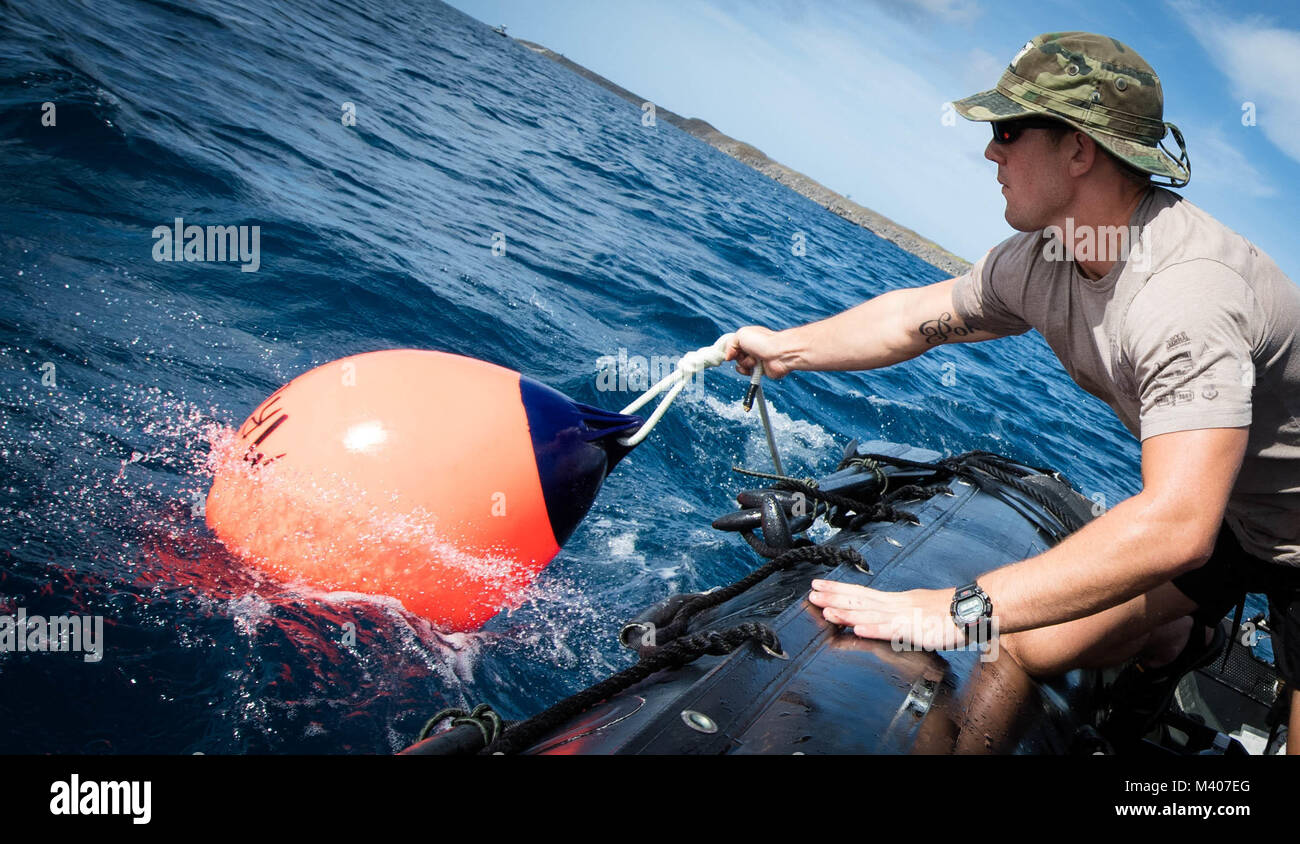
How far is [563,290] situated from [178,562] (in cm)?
588

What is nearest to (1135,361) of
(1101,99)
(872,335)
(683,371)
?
(1101,99)

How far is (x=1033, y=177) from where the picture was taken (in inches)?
90.2

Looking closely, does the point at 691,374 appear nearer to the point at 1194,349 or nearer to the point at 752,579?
the point at 752,579

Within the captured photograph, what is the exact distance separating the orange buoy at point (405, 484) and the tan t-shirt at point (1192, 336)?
1.88 m

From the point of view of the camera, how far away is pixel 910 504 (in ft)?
13.8

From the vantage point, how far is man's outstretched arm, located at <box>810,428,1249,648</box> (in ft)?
6.21

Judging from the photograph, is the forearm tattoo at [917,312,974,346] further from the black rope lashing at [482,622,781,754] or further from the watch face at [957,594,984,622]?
the black rope lashing at [482,622,781,754]

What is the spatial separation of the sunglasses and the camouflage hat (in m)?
0.05

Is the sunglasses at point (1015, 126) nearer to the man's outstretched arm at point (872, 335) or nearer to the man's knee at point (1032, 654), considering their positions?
the man's outstretched arm at point (872, 335)

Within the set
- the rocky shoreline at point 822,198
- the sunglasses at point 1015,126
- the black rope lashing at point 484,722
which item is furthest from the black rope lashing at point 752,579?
the rocky shoreline at point 822,198

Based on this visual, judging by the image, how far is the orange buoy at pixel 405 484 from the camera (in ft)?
9.22

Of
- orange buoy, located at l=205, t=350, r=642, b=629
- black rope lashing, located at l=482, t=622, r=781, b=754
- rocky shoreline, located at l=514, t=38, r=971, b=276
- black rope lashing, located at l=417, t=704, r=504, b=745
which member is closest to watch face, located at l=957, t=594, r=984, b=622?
black rope lashing, located at l=482, t=622, r=781, b=754

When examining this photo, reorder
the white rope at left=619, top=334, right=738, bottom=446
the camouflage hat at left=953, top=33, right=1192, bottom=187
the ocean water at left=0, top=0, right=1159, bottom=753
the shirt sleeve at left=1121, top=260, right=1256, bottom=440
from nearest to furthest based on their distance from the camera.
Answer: the shirt sleeve at left=1121, top=260, right=1256, bottom=440, the camouflage hat at left=953, top=33, right=1192, bottom=187, the ocean water at left=0, top=0, right=1159, bottom=753, the white rope at left=619, top=334, right=738, bottom=446
